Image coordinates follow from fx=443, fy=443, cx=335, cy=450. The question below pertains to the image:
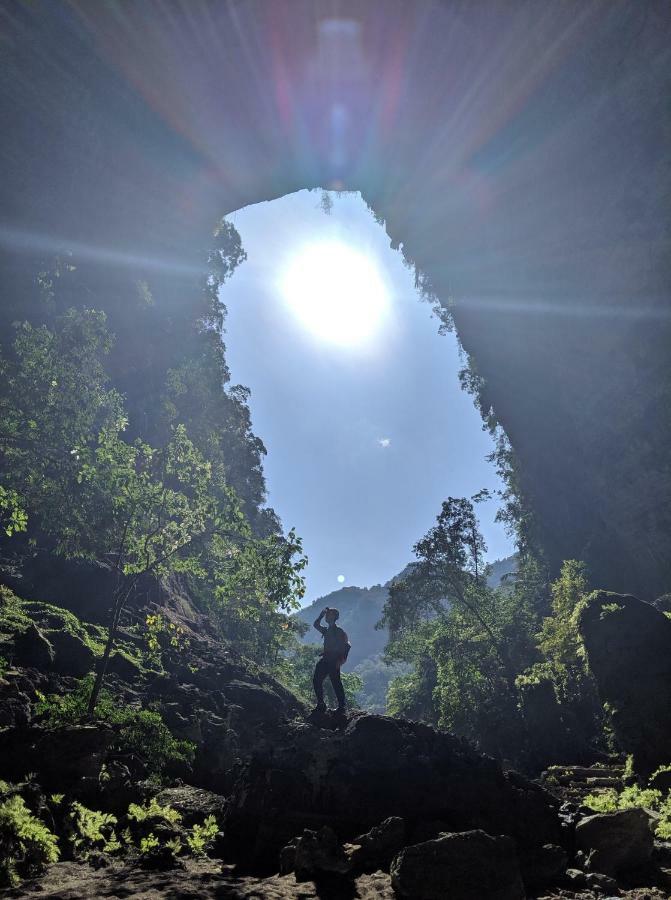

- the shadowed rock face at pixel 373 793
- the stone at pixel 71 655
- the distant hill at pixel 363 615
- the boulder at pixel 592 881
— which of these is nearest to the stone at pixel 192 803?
the shadowed rock face at pixel 373 793

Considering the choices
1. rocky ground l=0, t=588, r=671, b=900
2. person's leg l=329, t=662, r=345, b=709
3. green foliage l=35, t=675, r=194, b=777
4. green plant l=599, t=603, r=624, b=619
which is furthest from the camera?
green plant l=599, t=603, r=624, b=619

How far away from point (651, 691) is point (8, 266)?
33669mm

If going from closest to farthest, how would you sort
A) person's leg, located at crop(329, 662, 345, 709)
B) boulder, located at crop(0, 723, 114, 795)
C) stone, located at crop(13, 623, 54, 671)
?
boulder, located at crop(0, 723, 114, 795) → person's leg, located at crop(329, 662, 345, 709) → stone, located at crop(13, 623, 54, 671)

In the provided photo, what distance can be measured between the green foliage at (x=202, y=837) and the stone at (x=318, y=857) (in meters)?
1.47

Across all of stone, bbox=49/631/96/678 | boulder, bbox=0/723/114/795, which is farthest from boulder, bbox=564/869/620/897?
stone, bbox=49/631/96/678

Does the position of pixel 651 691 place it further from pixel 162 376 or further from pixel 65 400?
pixel 162 376

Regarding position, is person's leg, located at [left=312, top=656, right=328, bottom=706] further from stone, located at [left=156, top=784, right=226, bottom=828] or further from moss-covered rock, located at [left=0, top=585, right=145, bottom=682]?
moss-covered rock, located at [left=0, top=585, right=145, bottom=682]

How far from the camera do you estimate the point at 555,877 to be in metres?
4.68

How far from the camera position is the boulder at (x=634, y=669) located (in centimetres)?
952

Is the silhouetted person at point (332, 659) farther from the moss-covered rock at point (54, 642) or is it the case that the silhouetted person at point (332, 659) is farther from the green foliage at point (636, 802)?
the moss-covered rock at point (54, 642)

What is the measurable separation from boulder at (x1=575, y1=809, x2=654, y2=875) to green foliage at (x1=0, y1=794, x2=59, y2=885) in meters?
5.56

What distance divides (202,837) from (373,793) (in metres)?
2.31

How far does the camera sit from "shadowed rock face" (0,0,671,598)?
23000 mm

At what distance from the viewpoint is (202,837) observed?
5770mm
